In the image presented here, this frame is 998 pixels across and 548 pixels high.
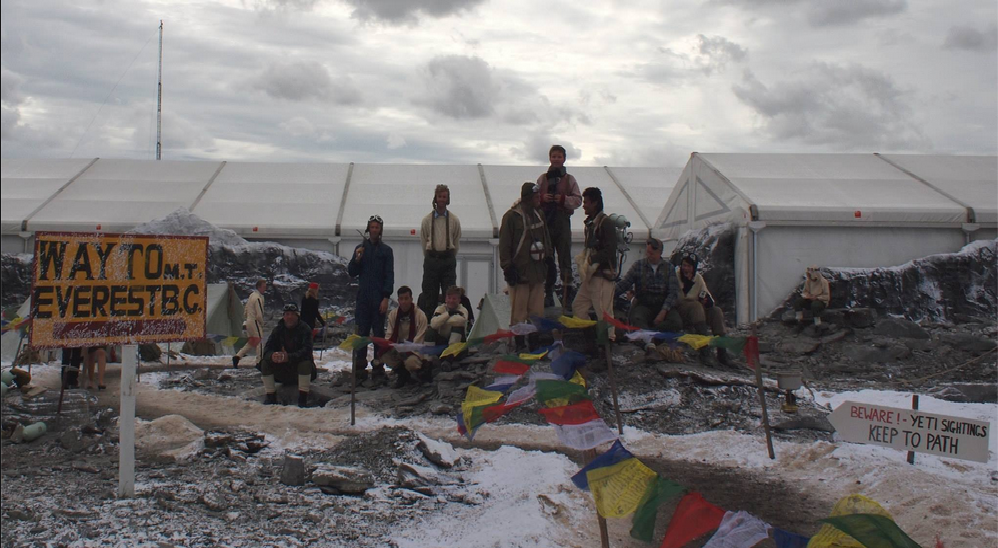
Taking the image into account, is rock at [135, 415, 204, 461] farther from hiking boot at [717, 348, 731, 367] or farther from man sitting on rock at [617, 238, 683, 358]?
hiking boot at [717, 348, 731, 367]

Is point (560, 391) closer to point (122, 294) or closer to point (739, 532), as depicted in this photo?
point (739, 532)

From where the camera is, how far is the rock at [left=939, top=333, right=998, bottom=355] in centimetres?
1116

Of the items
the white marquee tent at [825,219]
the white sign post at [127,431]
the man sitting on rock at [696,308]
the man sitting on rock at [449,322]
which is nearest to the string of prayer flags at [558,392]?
the white sign post at [127,431]

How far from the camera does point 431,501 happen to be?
17.1ft

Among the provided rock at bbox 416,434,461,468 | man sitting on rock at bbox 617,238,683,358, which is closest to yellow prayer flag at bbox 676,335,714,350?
rock at bbox 416,434,461,468

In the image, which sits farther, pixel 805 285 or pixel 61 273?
pixel 805 285

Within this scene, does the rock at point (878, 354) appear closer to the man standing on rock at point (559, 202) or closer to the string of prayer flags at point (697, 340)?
the man standing on rock at point (559, 202)

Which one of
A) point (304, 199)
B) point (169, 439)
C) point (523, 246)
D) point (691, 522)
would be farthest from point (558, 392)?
point (304, 199)

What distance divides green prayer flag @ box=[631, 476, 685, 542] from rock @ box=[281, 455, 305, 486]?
290 centimetres

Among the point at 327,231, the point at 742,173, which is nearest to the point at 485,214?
the point at 327,231

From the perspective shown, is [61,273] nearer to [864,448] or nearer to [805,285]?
[864,448]

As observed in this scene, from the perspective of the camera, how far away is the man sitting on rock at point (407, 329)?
9.06m

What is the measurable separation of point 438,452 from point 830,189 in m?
A: 12.5

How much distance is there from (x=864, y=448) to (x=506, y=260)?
370cm
